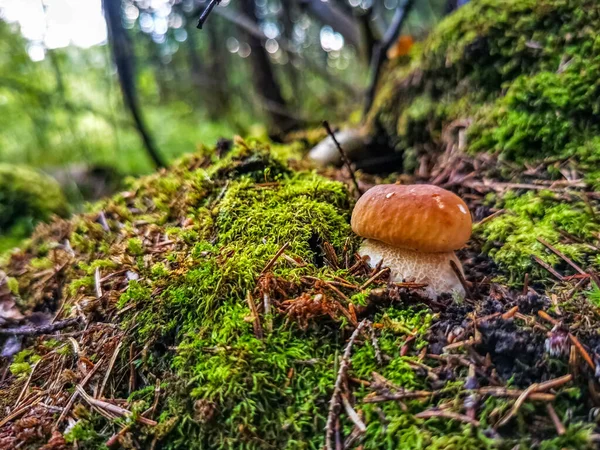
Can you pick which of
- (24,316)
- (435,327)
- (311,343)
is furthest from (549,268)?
(24,316)

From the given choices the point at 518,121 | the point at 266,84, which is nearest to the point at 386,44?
the point at 518,121

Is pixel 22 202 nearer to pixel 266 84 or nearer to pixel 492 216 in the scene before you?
pixel 492 216

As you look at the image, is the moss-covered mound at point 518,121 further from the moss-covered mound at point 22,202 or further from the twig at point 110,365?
the moss-covered mound at point 22,202

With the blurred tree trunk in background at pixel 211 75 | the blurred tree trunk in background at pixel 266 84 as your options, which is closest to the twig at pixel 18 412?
the blurred tree trunk in background at pixel 266 84

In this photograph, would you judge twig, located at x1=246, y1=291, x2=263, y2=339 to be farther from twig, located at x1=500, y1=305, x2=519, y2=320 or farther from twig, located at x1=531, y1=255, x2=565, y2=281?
twig, located at x1=531, y1=255, x2=565, y2=281

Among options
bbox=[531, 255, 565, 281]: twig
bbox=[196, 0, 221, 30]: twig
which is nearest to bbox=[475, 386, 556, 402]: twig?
bbox=[531, 255, 565, 281]: twig

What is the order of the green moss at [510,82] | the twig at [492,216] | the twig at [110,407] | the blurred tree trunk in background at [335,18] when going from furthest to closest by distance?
the blurred tree trunk in background at [335,18] < the green moss at [510,82] < the twig at [492,216] < the twig at [110,407]

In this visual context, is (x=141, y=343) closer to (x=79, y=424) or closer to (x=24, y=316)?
(x=79, y=424)
